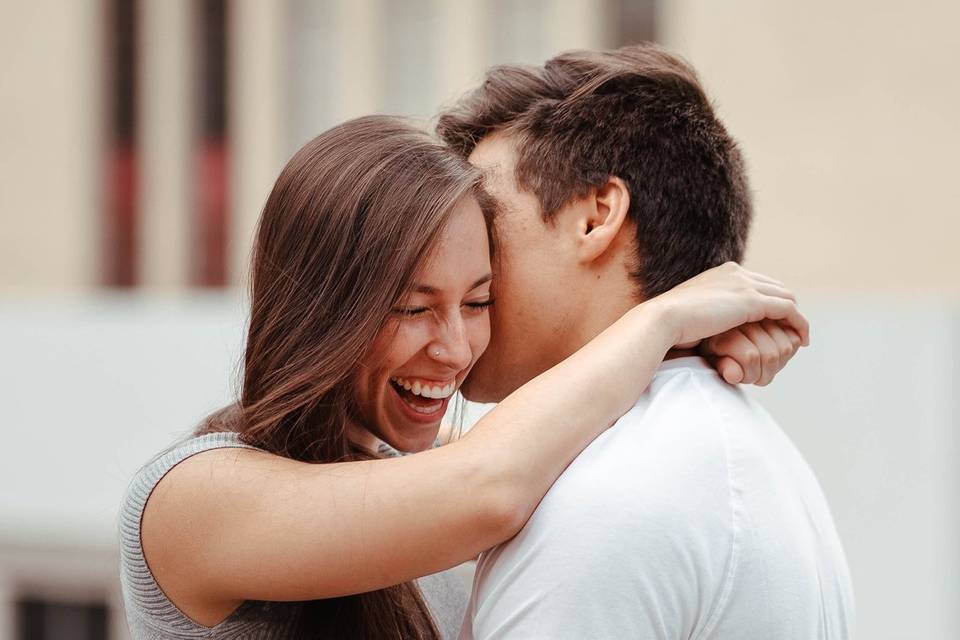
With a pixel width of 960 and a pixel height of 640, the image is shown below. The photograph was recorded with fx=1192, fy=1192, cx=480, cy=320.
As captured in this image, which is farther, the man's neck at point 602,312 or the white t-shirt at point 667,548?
the man's neck at point 602,312

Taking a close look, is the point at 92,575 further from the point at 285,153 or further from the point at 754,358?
the point at 754,358

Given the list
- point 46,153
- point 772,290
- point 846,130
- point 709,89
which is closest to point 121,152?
point 46,153

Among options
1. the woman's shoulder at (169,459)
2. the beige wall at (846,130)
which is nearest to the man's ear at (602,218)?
the woman's shoulder at (169,459)

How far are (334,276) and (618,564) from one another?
0.66 meters

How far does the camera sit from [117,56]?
857 centimetres

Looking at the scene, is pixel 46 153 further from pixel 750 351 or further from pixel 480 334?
pixel 750 351

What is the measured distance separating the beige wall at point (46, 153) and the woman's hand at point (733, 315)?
7.29m

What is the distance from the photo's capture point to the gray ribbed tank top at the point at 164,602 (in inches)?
73.2

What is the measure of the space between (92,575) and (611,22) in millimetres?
4582

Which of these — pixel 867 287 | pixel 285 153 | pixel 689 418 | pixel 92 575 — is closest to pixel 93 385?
pixel 92 575

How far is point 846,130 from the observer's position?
6438 mm

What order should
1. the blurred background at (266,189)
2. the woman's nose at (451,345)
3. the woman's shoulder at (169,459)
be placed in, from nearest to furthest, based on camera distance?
the woman's shoulder at (169,459) < the woman's nose at (451,345) < the blurred background at (266,189)

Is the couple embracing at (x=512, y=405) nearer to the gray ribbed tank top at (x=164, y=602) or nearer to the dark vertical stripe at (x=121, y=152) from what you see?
the gray ribbed tank top at (x=164, y=602)

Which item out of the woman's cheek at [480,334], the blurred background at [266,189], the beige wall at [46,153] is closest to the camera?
the woman's cheek at [480,334]
